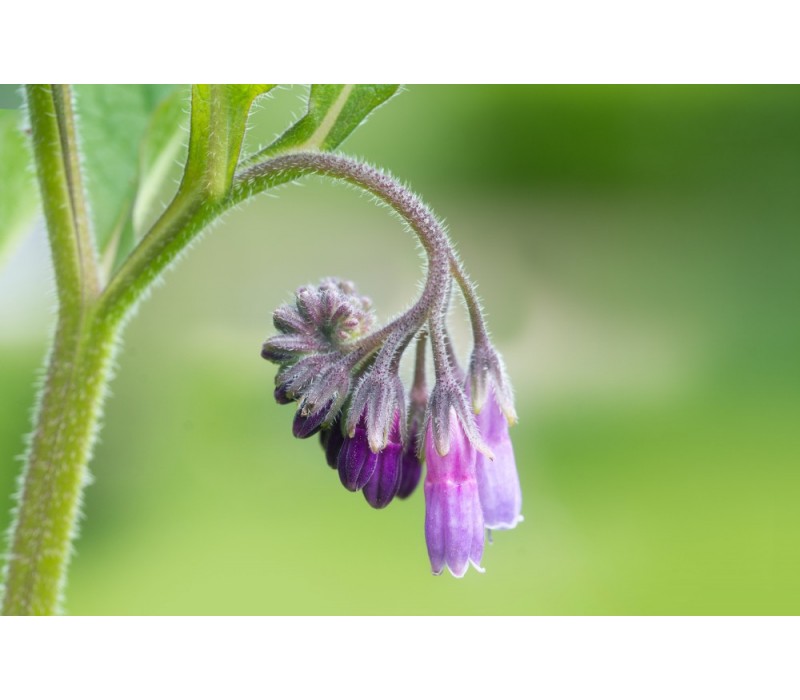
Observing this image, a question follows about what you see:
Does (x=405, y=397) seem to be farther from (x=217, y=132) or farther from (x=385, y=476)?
(x=217, y=132)

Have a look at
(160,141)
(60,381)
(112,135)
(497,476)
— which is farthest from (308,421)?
(112,135)

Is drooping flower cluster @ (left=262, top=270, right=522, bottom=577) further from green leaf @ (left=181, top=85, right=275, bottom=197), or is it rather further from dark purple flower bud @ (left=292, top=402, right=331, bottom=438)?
green leaf @ (left=181, top=85, right=275, bottom=197)

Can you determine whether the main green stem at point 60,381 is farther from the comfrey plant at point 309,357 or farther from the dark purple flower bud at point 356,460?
the dark purple flower bud at point 356,460

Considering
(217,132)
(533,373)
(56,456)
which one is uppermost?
(533,373)

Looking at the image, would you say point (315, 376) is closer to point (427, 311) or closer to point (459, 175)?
point (427, 311)

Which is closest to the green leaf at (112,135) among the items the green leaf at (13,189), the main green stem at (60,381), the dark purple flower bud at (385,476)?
the green leaf at (13,189)

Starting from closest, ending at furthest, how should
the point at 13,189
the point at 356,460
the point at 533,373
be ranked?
the point at 356,460, the point at 13,189, the point at 533,373

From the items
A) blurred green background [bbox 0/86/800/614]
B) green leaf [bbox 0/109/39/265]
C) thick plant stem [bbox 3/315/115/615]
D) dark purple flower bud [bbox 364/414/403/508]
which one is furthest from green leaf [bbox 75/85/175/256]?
blurred green background [bbox 0/86/800/614]
